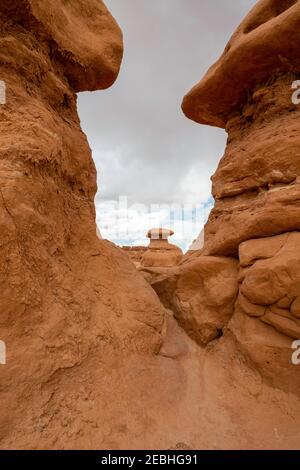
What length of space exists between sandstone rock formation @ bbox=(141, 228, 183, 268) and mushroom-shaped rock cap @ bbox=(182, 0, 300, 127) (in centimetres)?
1049

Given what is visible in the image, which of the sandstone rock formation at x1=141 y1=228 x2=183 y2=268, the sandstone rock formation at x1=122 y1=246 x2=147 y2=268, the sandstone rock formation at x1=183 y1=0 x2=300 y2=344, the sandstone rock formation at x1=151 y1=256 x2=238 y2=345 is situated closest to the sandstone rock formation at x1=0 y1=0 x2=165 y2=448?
the sandstone rock formation at x1=151 y1=256 x2=238 y2=345

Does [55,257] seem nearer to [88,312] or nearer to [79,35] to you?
[88,312]

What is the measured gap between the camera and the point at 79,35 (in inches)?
129

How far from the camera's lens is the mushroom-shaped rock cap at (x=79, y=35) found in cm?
260

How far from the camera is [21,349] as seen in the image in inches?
72.7

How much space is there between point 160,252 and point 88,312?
49.6 ft

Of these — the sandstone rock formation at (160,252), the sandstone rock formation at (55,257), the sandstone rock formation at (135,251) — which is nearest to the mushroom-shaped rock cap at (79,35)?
the sandstone rock formation at (55,257)

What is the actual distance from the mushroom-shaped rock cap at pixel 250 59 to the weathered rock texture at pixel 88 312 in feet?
0.13

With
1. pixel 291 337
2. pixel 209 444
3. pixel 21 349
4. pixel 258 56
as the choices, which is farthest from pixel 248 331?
pixel 258 56

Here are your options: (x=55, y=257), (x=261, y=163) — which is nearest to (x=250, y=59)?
(x=261, y=163)

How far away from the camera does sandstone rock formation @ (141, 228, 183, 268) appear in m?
16.2

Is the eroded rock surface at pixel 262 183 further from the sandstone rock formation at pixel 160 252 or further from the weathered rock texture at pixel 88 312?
the sandstone rock formation at pixel 160 252

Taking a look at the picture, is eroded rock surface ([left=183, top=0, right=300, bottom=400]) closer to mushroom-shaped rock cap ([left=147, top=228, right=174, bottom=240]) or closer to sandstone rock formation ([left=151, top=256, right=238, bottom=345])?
sandstone rock formation ([left=151, top=256, right=238, bottom=345])
